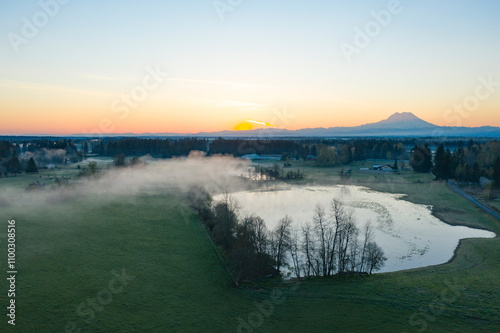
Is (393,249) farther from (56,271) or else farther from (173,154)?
(173,154)

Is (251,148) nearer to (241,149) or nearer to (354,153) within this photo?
(241,149)

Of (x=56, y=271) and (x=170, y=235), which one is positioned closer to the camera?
(x=56, y=271)

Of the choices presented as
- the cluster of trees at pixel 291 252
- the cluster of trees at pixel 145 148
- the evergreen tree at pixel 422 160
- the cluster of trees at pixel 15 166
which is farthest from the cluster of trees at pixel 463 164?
the cluster of trees at pixel 15 166

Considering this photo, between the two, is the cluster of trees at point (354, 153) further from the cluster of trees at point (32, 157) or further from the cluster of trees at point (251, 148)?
the cluster of trees at point (32, 157)

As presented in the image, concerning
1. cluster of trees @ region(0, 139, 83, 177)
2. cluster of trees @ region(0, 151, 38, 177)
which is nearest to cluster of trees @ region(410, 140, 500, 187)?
cluster of trees @ region(0, 151, 38, 177)

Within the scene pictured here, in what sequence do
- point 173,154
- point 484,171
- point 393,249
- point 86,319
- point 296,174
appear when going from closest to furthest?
point 86,319, point 393,249, point 484,171, point 296,174, point 173,154

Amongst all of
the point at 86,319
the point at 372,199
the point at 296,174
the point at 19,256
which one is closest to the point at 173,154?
the point at 296,174

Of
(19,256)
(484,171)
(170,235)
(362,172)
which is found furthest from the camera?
(362,172)
